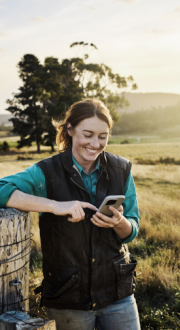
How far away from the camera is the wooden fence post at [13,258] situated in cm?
169

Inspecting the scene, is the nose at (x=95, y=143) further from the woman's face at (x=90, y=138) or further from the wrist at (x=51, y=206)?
the wrist at (x=51, y=206)

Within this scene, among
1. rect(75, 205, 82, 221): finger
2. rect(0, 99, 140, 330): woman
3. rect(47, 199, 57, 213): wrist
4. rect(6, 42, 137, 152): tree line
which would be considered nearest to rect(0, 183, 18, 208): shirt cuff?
rect(0, 99, 140, 330): woman

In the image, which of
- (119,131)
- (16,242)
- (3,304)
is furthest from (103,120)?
(119,131)

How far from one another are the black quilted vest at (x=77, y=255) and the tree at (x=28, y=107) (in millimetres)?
34974

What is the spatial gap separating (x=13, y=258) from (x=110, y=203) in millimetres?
700

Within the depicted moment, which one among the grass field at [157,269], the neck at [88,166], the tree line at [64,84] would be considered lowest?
the grass field at [157,269]

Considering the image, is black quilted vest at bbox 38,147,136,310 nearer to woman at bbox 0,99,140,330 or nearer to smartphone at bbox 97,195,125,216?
→ woman at bbox 0,99,140,330

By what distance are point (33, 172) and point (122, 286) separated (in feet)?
3.70

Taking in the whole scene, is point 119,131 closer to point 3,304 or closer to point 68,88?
point 68,88

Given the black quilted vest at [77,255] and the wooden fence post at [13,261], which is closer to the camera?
the wooden fence post at [13,261]

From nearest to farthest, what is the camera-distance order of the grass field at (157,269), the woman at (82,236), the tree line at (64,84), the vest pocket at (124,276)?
the woman at (82,236) < the vest pocket at (124,276) < the grass field at (157,269) < the tree line at (64,84)

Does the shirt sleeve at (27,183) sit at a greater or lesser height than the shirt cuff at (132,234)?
greater

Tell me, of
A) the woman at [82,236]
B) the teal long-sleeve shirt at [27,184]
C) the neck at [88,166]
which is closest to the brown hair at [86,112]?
the woman at [82,236]

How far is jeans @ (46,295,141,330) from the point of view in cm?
213
